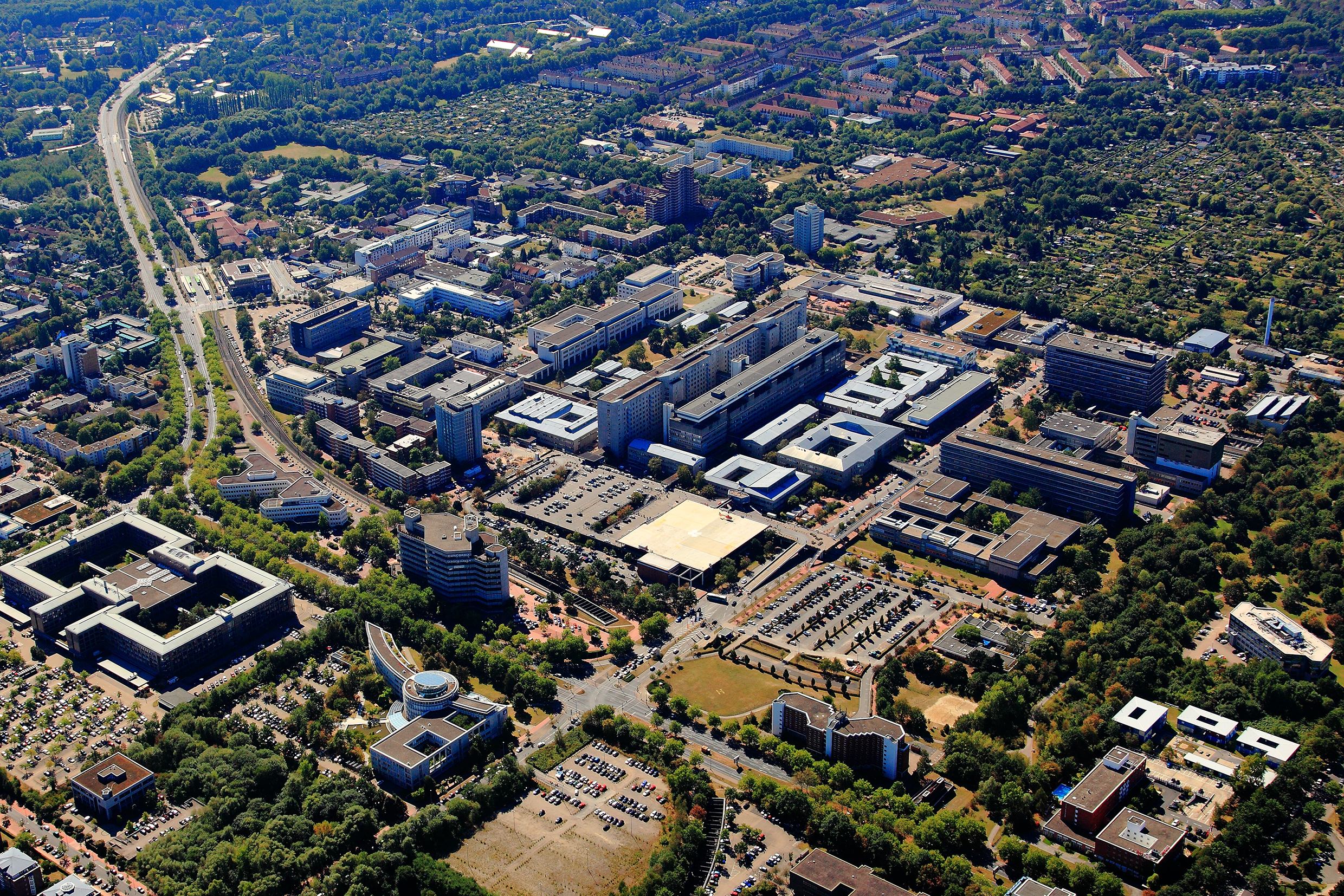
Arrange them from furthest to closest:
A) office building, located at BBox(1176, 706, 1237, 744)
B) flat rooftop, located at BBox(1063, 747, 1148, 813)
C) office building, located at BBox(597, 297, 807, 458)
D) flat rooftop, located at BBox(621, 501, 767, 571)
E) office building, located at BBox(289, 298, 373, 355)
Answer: office building, located at BBox(289, 298, 373, 355), office building, located at BBox(597, 297, 807, 458), flat rooftop, located at BBox(621, 501, 767, 571), office building, located at BBox(1176, 706, 1237, 744), flat rooftop, located at BBox(1063, 747, 1148, 813)

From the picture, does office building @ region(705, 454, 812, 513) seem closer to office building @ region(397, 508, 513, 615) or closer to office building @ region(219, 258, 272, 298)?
office building @ region(397, 508, 513, 615)

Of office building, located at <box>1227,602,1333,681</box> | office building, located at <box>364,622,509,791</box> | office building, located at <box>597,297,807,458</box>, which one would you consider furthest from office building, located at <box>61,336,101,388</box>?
office building, located at <box>1227,602,1333,681</box>

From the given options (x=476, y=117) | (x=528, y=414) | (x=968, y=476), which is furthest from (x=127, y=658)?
(x=476, y=117)

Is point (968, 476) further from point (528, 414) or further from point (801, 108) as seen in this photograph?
point (801, 108)

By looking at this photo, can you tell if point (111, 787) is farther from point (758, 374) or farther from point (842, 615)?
point (758, 374)

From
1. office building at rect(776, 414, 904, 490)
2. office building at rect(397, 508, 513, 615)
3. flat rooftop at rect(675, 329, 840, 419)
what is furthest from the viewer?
flat rooftop at rect(675, 329, 840, 419)

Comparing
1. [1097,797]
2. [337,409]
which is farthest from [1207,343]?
[337,409]
